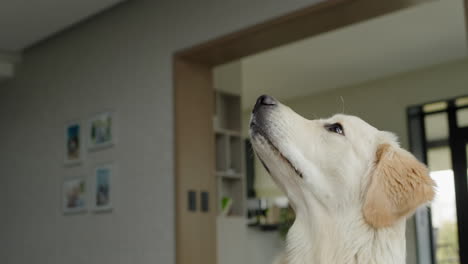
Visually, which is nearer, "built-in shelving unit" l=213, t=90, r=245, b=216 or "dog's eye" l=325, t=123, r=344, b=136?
"dog's eye" l=325, t=123, r=344, b=136

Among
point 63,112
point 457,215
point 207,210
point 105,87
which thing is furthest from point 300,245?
point 457,215

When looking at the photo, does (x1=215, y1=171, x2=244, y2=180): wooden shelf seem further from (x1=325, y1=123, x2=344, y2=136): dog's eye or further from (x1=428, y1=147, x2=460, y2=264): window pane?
(x1=325, y1=123, x2=344, y2=136): dog's eye

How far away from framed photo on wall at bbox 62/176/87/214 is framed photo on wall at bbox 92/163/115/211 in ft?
0.54

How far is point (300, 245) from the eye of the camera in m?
1.52

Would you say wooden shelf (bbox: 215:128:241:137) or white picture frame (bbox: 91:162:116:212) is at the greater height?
wooden shelf (bbox: 215:128:241:137)

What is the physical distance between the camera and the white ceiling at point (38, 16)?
4.50 metres

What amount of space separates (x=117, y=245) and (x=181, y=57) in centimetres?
135

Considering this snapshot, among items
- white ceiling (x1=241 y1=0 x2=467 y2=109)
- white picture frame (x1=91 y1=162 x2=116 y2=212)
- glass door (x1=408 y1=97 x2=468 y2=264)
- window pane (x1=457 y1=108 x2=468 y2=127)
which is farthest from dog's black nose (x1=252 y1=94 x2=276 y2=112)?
window pane (x1=457 y1=108 x2=468 y2=127)

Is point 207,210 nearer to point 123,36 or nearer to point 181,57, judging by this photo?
point 181,57

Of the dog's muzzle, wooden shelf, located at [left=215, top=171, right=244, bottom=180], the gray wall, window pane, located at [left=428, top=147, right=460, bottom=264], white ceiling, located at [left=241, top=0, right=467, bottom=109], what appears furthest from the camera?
window pane, located at [left=428, top=147, right=460, bottom=264]

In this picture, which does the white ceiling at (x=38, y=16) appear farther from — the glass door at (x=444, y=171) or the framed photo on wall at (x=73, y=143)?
the glass door at (x=444, y=171)

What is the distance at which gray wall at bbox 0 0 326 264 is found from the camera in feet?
13.1

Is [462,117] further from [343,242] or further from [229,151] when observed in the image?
[343,242]

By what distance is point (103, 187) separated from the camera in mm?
4527
